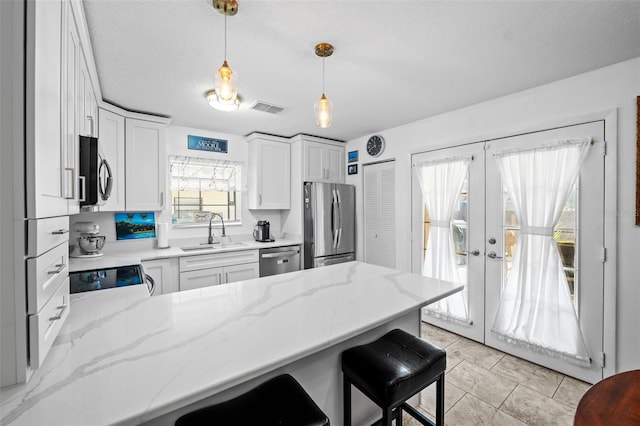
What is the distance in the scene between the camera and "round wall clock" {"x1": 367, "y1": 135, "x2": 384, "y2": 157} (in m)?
3.86

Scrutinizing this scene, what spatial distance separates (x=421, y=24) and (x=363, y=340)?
1.86 metres

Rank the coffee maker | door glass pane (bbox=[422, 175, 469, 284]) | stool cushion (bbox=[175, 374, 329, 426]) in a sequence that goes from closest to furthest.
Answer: stool cushion (bbox=[175, 374, 329, 426])
door glass pane (bbox=[422, 175, 469, 284])
the coffee maker

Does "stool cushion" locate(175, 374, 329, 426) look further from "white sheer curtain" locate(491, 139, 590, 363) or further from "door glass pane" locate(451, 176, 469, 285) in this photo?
"door glass pane" locate(451, 176, 469, 285)

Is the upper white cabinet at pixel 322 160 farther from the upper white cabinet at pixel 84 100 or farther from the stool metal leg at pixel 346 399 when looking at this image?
the stool metal leg at pixel 346 399

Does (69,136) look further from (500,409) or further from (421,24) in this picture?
(500,409)

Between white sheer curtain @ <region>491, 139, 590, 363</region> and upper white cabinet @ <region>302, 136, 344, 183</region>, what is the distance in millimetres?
2243

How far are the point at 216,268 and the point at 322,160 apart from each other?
2.13 m

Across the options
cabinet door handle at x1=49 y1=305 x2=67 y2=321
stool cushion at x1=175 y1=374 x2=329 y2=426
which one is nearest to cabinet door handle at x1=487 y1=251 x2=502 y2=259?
stool cushion at x1=175 y1=374 x2=329 y2=426

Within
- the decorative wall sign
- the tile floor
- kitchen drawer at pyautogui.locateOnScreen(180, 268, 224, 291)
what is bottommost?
the tile floor

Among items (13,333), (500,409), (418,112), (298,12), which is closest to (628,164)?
(418,112)

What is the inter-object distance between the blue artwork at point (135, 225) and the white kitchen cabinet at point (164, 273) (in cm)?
69

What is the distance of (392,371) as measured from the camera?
1.21m

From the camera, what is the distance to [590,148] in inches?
86.1

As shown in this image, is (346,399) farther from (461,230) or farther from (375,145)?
(375,145)
